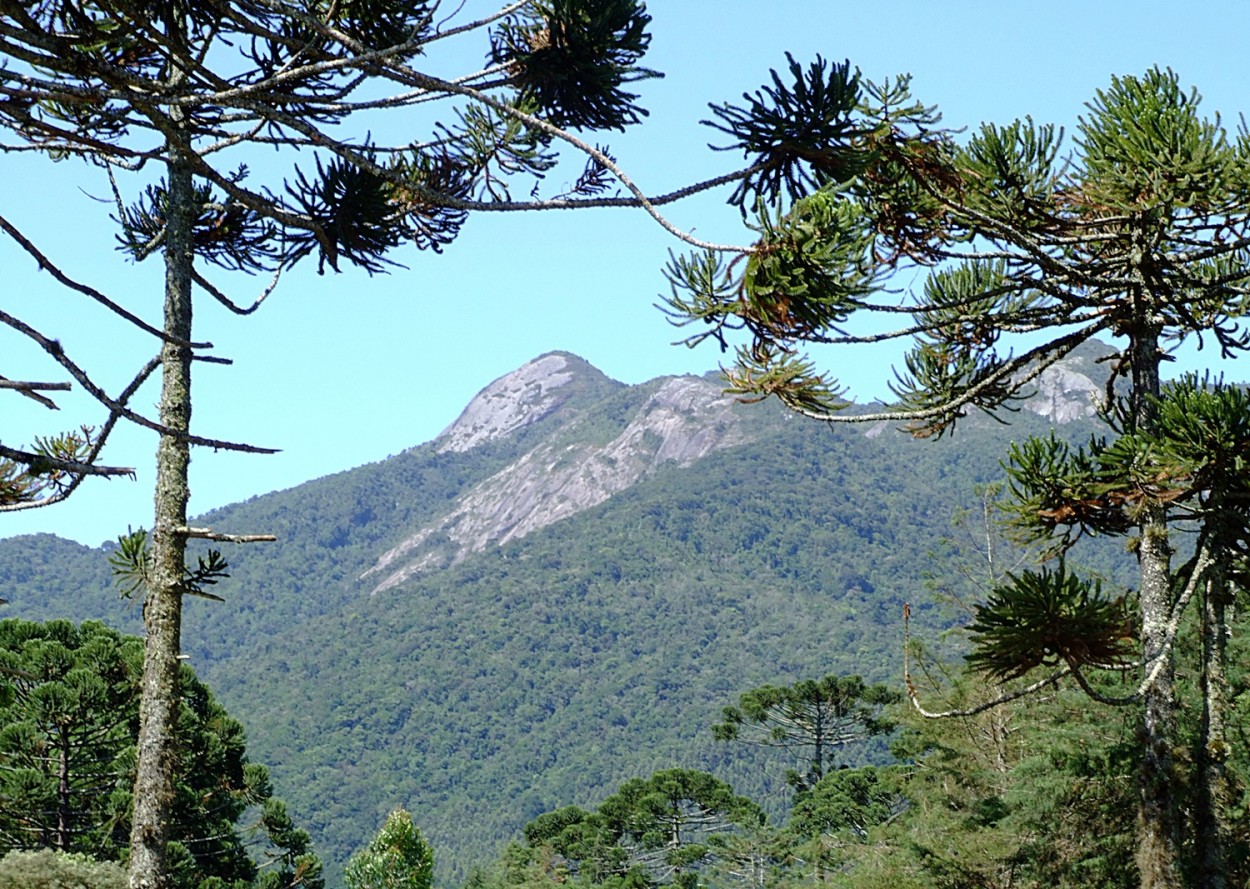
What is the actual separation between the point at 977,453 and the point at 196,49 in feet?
590

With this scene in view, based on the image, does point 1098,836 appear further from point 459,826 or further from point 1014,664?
point 459,826

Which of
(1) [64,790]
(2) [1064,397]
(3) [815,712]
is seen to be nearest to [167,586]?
(1) [64,790]

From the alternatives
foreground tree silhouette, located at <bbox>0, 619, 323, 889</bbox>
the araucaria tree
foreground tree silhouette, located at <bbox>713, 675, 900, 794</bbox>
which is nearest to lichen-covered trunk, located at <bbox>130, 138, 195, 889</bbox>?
the araucaria tree

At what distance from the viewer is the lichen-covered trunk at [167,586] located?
5762mm

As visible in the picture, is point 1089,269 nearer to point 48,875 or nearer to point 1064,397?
point 48,875

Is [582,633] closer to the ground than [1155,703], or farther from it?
closer to the ground

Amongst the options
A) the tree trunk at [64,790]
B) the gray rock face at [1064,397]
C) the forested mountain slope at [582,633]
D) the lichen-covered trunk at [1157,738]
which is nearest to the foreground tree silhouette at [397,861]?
the tree trunk at [64,790]

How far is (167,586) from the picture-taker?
5992 mm

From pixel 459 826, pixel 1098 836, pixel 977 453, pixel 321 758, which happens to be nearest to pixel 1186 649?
pixel 1098 836

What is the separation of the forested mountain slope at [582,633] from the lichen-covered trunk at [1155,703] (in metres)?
90.4

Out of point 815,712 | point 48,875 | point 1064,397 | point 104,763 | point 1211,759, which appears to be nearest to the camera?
point 1211,759

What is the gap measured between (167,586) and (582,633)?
501 feet

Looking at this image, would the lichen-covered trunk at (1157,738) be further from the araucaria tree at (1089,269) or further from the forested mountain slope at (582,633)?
the forested mountain slope at (582,633)

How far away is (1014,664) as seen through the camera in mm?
6887
